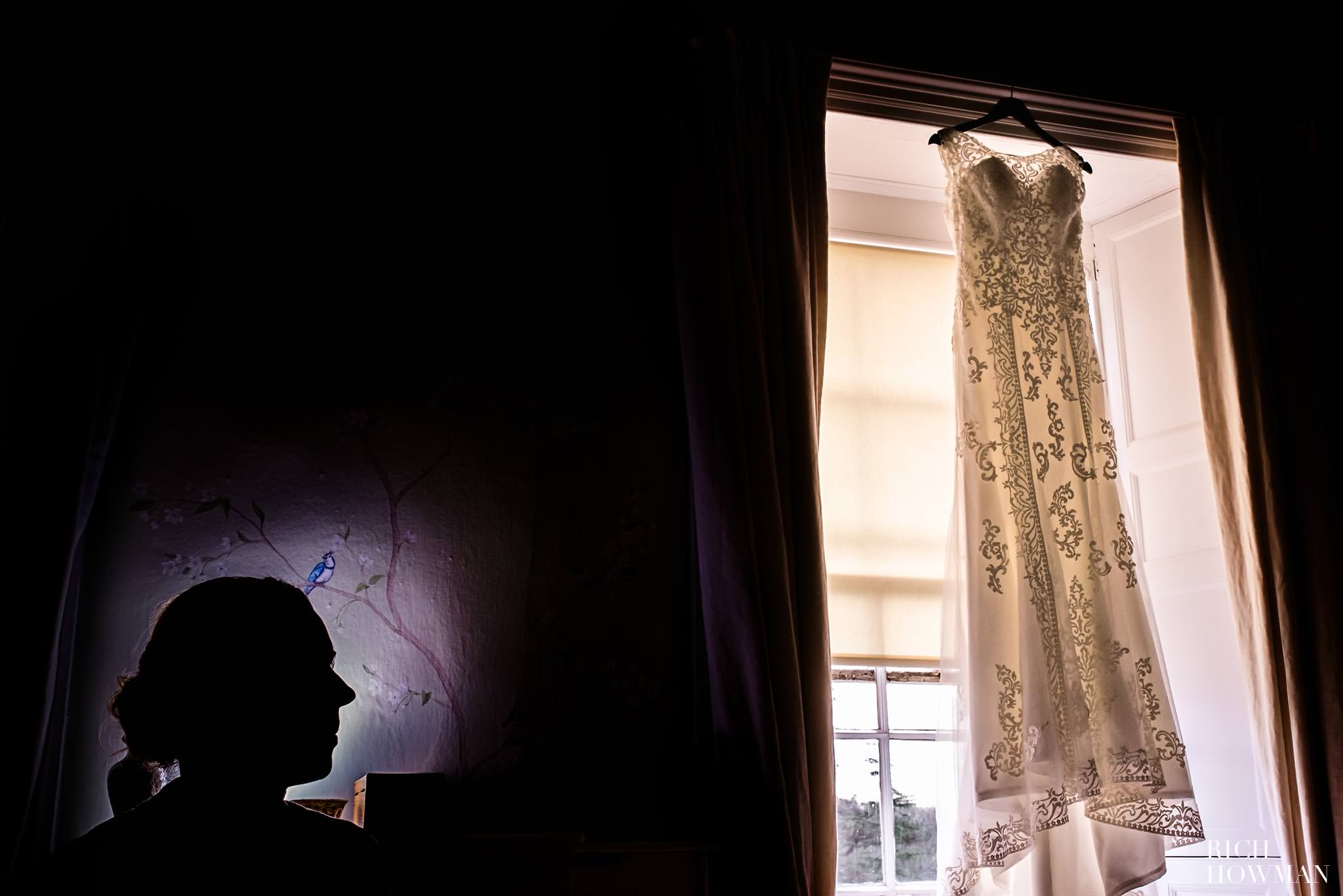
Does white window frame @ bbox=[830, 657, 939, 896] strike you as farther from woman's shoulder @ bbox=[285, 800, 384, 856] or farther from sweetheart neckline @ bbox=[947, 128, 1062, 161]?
woman's shoulder @ bbox=[285, 800, 384, 856]

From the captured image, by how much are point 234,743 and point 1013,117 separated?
8.01ft

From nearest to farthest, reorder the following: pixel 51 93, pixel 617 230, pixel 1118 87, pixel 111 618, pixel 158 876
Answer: pixel 158 876 < pixel 111 618 < pixel 51 93 < pixel 617 230 < pixel 1118 87

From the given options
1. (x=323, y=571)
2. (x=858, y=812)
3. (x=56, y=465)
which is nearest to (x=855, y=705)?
(x=858, y=812)

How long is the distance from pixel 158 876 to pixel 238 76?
1.87 metres

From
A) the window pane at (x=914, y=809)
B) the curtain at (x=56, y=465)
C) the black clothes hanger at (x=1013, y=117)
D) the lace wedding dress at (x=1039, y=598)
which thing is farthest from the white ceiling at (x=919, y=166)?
the curtain at (x=56, y=465)

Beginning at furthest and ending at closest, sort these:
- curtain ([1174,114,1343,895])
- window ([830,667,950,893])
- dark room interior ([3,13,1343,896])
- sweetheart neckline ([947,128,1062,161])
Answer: window ([830,667,950,893]) → sweetheart neckline ([947,128,1062,161]) → curtain ([1174,114,1343,895]) → dark room interior ([3,13,1343,896])

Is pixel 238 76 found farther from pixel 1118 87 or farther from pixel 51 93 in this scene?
pixel 1118 87

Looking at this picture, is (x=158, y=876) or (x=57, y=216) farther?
(x=57, y=216)

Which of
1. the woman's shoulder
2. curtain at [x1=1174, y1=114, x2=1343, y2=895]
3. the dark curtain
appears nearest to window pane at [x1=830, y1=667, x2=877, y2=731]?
curtain at [x1=1174, y1=114, x2=1343, y2=895]

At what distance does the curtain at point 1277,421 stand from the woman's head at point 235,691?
2.24 metres

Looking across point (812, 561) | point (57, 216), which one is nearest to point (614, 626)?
point (812, 561)

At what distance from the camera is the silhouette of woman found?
0.94 m

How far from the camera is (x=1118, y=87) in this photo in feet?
9.71

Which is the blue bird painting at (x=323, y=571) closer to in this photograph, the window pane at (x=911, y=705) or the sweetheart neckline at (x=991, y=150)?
the window pane at (x=911, y=705)
